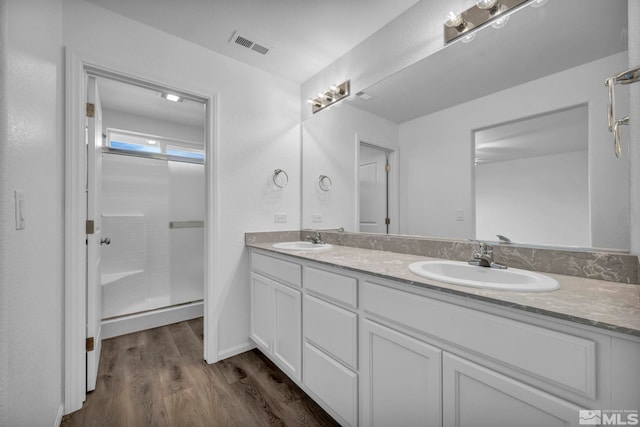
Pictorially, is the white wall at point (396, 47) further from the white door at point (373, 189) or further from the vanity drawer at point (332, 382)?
the vanity drawer at point (332, 382)

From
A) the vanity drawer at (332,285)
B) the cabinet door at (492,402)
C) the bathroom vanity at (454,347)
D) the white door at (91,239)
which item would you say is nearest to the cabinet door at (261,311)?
the bathroom vanity at (454,347)

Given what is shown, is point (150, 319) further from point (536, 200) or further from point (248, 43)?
point (536, 200)

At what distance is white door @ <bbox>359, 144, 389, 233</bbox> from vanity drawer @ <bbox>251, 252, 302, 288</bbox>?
0.68 metres

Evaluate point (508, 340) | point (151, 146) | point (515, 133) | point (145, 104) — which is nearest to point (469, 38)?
point (515, 133)

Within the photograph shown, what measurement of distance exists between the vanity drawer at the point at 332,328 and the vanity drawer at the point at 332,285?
0.16ft

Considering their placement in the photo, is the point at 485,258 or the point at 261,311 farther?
the point at 261,311

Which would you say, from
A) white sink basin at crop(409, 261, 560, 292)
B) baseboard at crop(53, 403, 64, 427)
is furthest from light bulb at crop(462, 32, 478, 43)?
baseboard at crop(53, 403, 64, 427)

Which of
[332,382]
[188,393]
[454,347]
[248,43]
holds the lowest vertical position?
[188,393]

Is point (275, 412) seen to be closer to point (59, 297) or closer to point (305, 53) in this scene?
point (59, 297)

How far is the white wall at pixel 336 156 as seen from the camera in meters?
1.92

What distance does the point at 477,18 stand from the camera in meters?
1.28

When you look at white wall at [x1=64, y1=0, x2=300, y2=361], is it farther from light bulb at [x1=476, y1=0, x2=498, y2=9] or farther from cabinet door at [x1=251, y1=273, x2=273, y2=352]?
light bulb at [x1=476, y1=0, x2=498, y2=9]

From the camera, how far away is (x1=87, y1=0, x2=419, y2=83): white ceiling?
155 cm

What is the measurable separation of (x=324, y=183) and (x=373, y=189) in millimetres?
552
